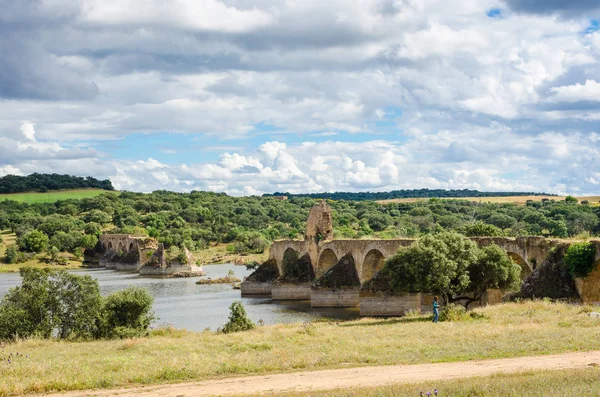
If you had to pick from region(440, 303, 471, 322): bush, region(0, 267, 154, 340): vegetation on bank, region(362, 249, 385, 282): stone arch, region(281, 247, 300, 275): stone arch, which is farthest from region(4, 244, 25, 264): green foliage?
region(440, 303, 471, 322): bush

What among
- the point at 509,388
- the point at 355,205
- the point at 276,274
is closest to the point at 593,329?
the point at 509,388

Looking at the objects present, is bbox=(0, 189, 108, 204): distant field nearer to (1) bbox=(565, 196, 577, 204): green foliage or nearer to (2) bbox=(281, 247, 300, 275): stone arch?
(2) bbox=(281, 247, 300, 275): stone arch

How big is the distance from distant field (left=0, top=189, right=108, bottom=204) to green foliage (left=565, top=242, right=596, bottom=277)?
5819 inches

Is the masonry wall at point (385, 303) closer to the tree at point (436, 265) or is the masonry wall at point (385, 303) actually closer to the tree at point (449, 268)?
the tree at point (449, 268)

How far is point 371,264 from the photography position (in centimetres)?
5078

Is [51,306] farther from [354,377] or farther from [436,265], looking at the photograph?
[354,377]

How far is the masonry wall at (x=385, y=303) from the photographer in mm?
40656

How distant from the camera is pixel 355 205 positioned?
545 feet

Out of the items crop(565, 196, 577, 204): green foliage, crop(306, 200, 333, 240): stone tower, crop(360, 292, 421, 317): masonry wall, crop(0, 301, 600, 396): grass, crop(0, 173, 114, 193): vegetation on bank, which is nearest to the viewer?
crop(0, 301, 600, 396): grass

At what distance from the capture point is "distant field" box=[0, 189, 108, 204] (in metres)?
161

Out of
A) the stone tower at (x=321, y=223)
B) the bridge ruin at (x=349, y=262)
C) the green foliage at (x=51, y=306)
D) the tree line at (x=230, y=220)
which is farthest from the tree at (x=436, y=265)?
the tree line at (x=230, y=220)

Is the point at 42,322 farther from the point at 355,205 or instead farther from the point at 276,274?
the point at 355,205

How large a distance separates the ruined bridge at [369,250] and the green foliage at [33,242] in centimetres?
5587

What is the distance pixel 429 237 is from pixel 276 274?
35.2 meters
